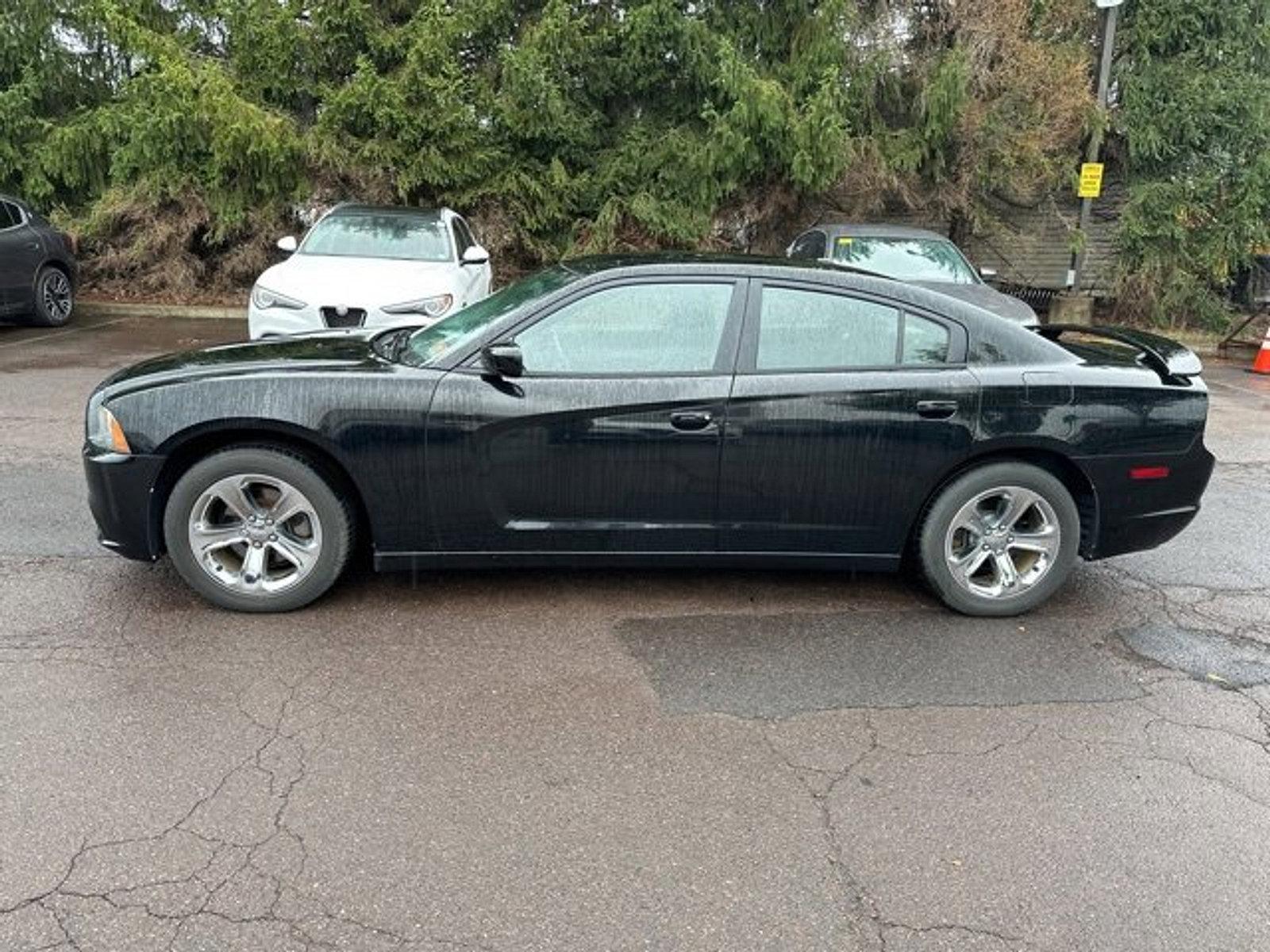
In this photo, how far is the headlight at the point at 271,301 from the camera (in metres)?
7.25

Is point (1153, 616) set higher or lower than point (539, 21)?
lower

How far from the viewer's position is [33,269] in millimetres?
10211

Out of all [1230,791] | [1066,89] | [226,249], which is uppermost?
[1066,89]

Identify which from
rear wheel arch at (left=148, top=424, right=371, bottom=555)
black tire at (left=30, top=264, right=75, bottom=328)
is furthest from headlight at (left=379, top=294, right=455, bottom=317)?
black tire at (left=30, top=264, right=75, bottom=328)

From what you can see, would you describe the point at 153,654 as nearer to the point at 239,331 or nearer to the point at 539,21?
the point at 239,331

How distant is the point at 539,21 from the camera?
11242 mm

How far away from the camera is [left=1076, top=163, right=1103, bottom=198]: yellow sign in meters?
12.1

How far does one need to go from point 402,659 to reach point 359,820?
0.94 meters

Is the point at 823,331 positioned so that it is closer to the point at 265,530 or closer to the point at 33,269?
the point at 265,530

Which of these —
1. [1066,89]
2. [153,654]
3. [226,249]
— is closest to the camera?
[153,654]

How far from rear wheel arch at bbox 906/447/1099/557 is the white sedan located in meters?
3.77

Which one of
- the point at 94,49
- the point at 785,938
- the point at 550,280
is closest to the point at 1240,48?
the point at 550,280

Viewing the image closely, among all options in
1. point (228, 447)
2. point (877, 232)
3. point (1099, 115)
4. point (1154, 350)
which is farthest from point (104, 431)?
point (1099, 115)

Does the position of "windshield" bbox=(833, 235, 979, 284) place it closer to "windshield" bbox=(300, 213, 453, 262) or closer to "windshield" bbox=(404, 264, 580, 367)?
"windshield" bbox=(300, 213, 453, 262)
